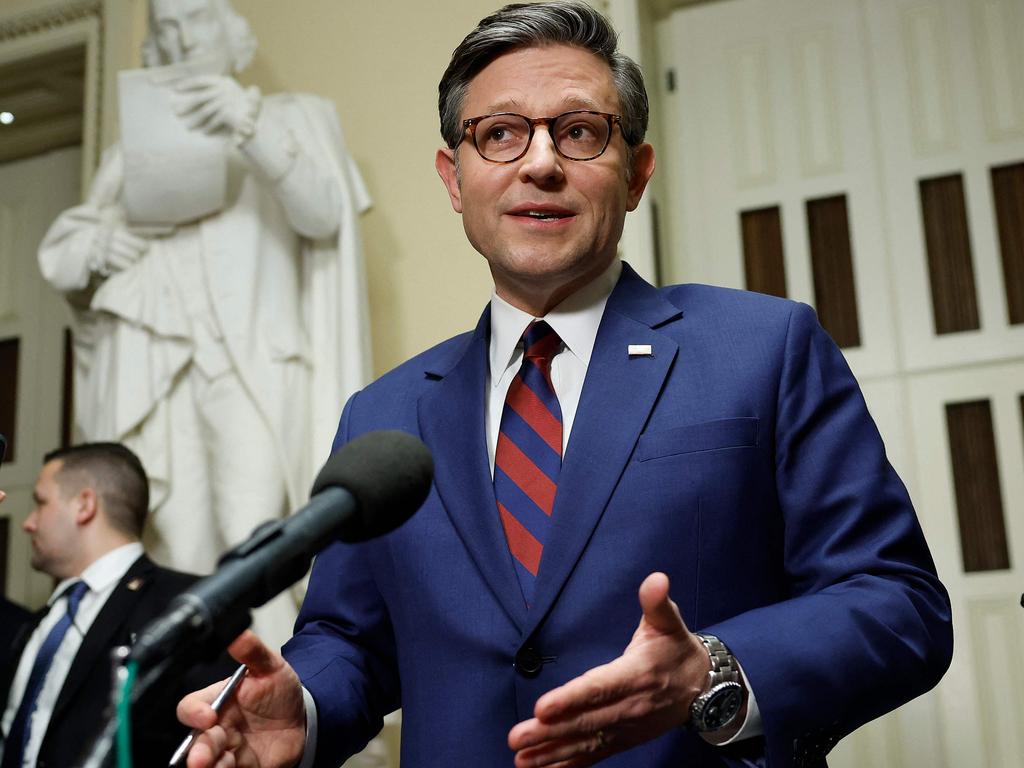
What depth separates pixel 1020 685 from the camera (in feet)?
11.1

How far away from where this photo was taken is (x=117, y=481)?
3.68 m

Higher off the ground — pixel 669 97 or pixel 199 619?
pixel 669 97

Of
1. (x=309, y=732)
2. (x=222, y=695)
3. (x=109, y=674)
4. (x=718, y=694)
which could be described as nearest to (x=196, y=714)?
(x=222, y=695)

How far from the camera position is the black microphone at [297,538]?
0.82m

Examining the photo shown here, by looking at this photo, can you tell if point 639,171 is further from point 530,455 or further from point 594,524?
point 594,524

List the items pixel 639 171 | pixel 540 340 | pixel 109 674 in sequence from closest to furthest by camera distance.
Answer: pixel 540 340
pixel 639 171
pixel 109 674

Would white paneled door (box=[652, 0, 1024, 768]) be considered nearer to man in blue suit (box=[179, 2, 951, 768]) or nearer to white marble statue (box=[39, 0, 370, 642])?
white marble statue (box=[39, 0, 370, 642])

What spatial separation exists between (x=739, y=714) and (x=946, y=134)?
2939 mm

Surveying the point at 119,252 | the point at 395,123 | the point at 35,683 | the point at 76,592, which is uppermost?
the point at 395,123

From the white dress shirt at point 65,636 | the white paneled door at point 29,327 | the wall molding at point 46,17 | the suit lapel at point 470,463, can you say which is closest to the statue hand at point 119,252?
the white dress shirt at point 65,636

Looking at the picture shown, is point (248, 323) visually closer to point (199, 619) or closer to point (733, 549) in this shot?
point (733, 549)

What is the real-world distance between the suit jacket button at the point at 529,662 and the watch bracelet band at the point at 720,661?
225mm

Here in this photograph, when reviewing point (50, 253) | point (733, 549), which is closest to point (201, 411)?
point (50, 253)

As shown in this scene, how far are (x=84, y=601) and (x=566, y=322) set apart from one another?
244 centimetres
